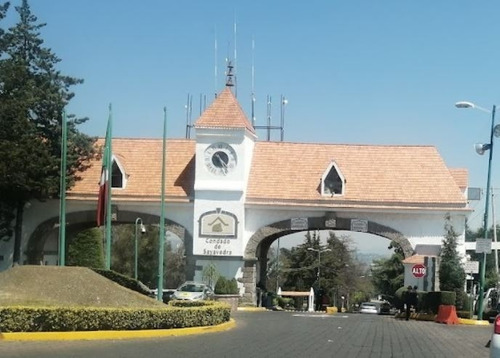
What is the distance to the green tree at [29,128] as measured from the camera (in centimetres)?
4028

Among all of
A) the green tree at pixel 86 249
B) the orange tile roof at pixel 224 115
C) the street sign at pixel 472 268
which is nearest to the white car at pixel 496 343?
the street sign at pixel 472 268

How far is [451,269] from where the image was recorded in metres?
35.9

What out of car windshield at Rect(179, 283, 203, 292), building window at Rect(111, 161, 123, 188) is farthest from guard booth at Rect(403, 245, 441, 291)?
building window at Rect(111, 161, 123, 188)

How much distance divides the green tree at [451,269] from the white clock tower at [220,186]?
11649 mm

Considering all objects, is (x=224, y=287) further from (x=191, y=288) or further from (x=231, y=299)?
(x=191, y=288)

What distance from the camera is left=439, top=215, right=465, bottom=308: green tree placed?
35.7m

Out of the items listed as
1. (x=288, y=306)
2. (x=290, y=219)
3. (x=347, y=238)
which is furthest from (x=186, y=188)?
(x=347, y=238)

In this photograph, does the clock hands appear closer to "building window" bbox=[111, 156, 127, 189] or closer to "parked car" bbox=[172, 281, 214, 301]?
"building window" bbox=[111, 156, 127, 189]

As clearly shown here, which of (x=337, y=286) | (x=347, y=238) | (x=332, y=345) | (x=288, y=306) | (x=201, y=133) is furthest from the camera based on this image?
(x=347, y=238)

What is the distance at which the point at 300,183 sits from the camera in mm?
44562

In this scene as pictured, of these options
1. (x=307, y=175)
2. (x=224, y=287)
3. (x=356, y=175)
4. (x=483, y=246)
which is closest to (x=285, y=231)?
(x=307, y=175)

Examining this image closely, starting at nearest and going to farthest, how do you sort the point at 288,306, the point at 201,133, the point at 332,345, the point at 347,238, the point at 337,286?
the point at 332,345, the point at 201,133, the point at 288,306, the point at 337,286, the point at 347,238

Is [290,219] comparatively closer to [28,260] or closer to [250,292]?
[250,292]

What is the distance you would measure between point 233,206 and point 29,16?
16.1 m
